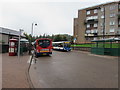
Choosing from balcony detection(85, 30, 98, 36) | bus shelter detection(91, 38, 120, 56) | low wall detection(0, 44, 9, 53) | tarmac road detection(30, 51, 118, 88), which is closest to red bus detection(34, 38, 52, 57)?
low wall detection(0, 44, 9, 53)

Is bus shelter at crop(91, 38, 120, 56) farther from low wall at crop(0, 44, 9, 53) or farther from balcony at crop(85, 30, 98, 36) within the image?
balcony at crop(85, 30, 98, 36)

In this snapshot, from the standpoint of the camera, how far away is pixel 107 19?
136 feet

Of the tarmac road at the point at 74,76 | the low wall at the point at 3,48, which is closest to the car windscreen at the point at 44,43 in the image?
the tarmac road at the point at 74,76

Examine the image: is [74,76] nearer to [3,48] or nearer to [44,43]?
[44,43]

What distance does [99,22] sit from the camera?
43.8 m

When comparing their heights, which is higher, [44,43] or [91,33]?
[91,33]

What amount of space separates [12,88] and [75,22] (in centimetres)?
6045

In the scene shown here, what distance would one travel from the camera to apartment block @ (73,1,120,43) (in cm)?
3975

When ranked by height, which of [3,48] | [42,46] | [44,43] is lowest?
[3,48]

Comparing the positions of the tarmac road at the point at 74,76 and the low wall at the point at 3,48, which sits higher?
the low wall at the point at 3,48

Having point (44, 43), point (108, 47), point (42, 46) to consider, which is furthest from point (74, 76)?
point (108, 47)

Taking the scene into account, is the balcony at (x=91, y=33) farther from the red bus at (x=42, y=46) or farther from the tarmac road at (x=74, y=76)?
the tarmac road at (x=74, y=76)

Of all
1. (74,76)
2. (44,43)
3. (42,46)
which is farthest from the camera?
(44,43)

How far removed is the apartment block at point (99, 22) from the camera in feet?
130
